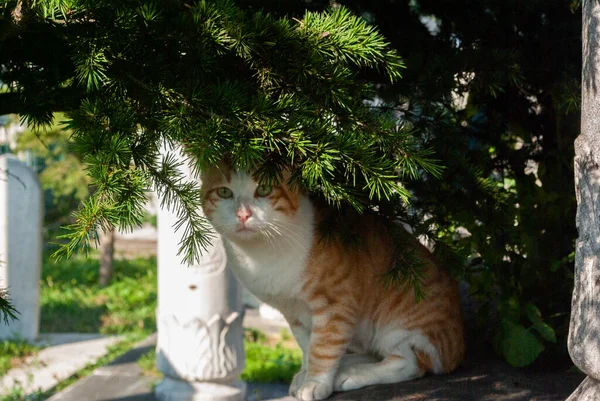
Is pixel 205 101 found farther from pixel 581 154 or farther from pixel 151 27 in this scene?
pixel 581 154

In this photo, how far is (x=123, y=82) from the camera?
995 mm

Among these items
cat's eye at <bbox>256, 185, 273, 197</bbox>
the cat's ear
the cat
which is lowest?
the cat

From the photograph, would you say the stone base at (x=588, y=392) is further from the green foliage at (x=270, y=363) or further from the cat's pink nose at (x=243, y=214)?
the green foliage at (x=270, y=363)

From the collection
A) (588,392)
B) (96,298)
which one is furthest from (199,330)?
(96,298)

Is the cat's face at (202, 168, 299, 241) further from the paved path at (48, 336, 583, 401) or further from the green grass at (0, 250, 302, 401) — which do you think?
the green grass at (0, 250, 302, 401)

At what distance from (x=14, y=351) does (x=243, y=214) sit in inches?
145

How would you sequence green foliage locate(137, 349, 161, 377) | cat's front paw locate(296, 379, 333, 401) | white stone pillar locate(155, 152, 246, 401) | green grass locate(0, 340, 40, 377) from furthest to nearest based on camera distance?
green grass locate(0, 340, 40, 377)
green foliage locate(137, 349, 161, 377)
white stone pillar locate(155, 152, 246, 401)
cat's front paw locate(296, 379, 333, 401)

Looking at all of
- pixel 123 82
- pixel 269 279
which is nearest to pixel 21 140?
pixel 269 279

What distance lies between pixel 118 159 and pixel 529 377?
1.20 meters

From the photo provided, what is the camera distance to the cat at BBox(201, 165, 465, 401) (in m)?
1.53

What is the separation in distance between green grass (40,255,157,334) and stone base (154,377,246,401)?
220 centimetres

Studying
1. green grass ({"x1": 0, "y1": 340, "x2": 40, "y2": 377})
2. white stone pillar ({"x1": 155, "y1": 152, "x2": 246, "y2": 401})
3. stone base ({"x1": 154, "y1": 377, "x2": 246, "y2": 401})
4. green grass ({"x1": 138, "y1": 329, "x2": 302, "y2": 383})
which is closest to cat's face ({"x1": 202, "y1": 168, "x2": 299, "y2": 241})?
white stone pillar ({"x1": 155, "y1": 152, "x2": 246, "y2": 401})

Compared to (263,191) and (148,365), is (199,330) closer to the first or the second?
(148,365)

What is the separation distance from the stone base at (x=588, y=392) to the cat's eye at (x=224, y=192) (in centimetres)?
82
